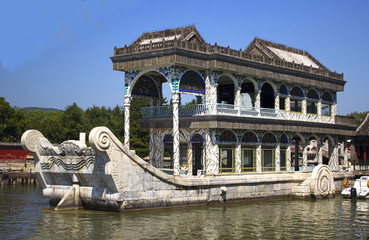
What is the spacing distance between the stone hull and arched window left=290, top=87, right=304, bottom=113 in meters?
7.65

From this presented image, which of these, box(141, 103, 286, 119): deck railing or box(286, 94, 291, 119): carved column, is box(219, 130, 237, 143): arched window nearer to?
box(141, 103, 286, 119): deck railing

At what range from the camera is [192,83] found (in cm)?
2758

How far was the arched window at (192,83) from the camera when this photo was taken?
88.5ft

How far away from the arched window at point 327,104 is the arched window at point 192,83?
11.9 m

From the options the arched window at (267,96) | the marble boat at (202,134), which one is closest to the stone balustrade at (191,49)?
the marble boat at (202,134)

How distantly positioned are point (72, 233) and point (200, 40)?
13.9 metres

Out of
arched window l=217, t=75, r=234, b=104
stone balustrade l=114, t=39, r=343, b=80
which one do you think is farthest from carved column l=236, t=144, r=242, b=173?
arched window l=217, t=75, r=234, b=104

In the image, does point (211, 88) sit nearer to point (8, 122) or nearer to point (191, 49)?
point (191, 49)

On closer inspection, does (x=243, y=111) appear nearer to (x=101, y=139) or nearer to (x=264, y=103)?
(x=264, y=103)

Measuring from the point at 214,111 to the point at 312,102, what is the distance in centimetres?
1063

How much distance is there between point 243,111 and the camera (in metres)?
30.0

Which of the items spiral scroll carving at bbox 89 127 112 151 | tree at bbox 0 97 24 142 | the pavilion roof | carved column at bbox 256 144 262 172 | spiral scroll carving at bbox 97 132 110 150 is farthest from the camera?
tree at bbox 0 97 24 142

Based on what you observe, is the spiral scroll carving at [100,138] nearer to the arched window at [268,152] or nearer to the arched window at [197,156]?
the arched window at [197,156]

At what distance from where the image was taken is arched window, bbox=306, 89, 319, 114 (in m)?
35.2
